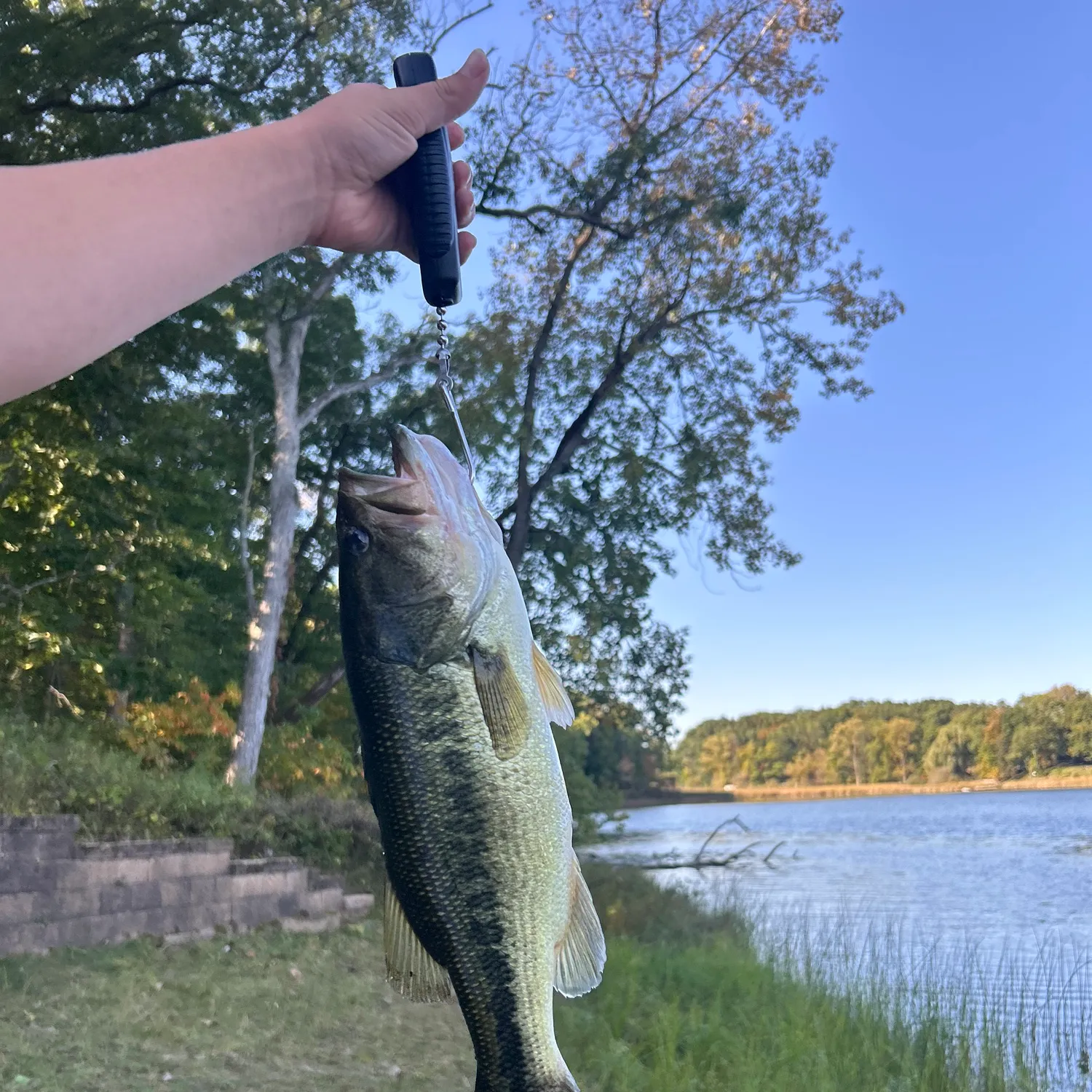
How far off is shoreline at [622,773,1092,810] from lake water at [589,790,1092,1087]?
22834 mm

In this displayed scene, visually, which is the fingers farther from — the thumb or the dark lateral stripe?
the dark lateral stripe

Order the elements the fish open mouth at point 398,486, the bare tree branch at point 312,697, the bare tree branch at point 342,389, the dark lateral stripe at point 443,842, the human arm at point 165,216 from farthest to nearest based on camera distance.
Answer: the bare tree branch at point 312,697 < the bare tree branch at point 342,389 < the fish open mouth at point 398,486 < the dark lateral stripe at point 443,842 < the human arm at point 165,216

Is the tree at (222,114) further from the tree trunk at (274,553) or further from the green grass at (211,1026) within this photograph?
the green grass at (211,1026)

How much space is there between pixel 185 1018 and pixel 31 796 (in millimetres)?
2834

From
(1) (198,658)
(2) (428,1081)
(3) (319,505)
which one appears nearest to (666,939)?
(2) (428,1081)

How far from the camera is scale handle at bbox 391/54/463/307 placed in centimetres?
213

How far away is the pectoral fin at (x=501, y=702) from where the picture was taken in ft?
6.13

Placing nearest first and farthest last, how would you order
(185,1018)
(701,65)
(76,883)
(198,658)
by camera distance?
(185,1018), (76,883), (198,658), (701,65)

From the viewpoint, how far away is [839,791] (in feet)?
300

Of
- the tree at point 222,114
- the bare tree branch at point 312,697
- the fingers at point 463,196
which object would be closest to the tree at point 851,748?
the bare tree branch at point 312,697

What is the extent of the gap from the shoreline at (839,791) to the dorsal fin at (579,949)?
63.3 m

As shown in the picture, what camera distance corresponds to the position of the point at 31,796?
792 cm

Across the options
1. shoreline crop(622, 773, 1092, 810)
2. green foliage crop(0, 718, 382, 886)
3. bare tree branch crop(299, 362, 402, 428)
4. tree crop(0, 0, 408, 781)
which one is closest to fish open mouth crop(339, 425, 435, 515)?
green foliage crop(0, 718, 382, 886)

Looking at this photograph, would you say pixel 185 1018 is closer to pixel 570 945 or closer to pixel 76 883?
pixel 76 883
